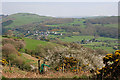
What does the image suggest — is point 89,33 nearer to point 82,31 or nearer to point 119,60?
point 82,31

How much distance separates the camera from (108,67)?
550 cm

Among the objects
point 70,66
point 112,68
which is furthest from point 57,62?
point 112,68

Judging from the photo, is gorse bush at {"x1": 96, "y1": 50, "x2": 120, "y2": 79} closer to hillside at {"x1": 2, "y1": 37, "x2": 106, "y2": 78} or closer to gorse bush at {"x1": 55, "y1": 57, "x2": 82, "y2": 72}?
hillside at {"x1": 2, "y1": 37, "x2": 106, "y2": 78}

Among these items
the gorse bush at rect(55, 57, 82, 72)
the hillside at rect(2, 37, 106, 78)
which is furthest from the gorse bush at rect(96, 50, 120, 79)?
the gorse bush at rect(55, 57, 82, 72)

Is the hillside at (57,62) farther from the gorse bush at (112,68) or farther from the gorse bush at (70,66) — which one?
the gorse bush at (112,68)

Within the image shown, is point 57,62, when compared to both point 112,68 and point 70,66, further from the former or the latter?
point 112,68

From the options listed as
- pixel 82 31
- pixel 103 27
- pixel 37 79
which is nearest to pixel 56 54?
pixel 37 79

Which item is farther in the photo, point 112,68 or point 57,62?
point 57,62

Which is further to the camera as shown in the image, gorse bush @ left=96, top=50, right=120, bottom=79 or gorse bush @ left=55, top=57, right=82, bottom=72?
gorse bush @ left=55, top=57, right=82, bottom=72

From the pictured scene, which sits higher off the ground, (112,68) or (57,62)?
(112,68)

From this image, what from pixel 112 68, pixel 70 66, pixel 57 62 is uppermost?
pixel 112 68

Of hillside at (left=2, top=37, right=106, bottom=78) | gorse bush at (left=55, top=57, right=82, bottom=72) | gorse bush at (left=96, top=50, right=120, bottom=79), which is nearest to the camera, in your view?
gorse bush at (left=96, top=50, right=120, bottom=79)

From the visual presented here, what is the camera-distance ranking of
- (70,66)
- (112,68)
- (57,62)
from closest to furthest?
(112,68) < (70,66) < (57,62)

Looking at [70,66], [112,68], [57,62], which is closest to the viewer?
[112,68]
